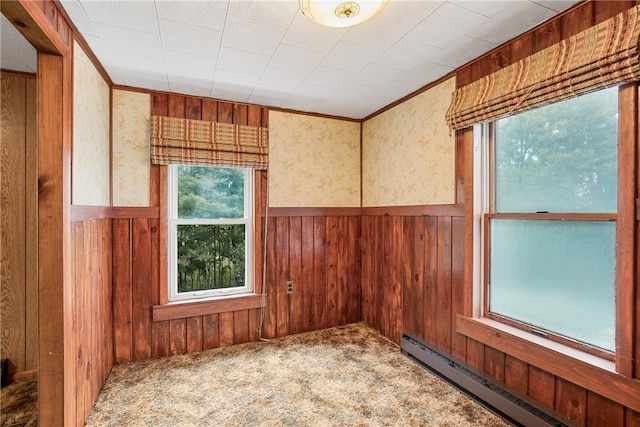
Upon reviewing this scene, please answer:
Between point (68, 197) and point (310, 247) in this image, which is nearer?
point (68, 197)

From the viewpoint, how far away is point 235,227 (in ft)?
10.2

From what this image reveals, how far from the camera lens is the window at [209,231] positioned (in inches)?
114

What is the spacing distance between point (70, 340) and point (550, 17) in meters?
3.08

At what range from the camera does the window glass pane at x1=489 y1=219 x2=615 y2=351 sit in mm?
1622

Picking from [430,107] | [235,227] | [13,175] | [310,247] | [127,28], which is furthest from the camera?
[310,247]

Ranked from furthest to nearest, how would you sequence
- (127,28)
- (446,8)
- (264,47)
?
1. (264,47)
2. (127,28)
3. (446,8)

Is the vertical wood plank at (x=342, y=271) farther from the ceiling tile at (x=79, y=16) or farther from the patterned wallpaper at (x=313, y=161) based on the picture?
the ceiling tile at (x=79, y=16)

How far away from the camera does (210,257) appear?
9.91ft

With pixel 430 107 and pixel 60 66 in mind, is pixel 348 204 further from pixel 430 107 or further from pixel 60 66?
pixel 60 66

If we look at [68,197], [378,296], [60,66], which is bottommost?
[378,296]

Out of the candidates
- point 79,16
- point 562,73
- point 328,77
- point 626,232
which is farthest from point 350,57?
point 626,232

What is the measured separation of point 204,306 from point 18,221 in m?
1.50

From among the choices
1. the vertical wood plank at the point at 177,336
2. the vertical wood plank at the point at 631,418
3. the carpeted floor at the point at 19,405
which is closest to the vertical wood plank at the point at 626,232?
the vertical wood plank at the point at 631,418

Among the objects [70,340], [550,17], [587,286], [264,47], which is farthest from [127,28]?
[587,286]
